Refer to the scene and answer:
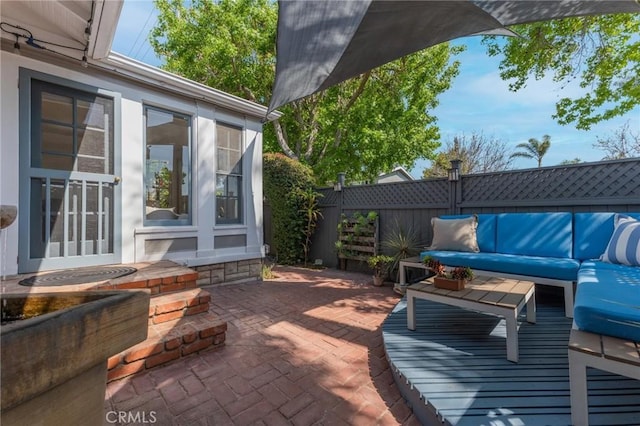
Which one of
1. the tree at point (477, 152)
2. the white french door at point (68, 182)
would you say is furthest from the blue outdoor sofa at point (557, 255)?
the tree at point (477, 152)

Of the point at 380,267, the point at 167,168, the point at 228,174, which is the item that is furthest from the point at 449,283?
the point at 167,168

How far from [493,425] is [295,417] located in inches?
44.0

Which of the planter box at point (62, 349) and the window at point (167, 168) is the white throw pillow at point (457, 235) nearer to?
the window at point (167, 168)

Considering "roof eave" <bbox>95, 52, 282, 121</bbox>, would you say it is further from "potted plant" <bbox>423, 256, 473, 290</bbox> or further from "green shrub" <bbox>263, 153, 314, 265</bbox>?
"potted plant" <bbox>423, 256, 473, 290</bbox>

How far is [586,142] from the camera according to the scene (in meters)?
11.2

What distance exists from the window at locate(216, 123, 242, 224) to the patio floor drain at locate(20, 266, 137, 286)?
171 cm

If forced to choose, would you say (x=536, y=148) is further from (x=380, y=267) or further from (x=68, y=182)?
(x=68, y=182)

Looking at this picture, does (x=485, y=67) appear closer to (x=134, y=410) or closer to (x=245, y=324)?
(x=245, y=324)

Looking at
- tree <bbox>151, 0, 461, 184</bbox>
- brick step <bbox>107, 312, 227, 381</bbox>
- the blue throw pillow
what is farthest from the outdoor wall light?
tree <bbox>151, 0, 461, 184</bbox>

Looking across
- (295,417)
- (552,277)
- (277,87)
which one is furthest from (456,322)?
(277,87)

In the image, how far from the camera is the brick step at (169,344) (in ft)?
6.61

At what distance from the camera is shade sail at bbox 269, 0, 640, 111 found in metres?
2.02

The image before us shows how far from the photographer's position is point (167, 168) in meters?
4.20

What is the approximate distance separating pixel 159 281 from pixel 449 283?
288 centimetres
